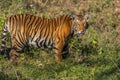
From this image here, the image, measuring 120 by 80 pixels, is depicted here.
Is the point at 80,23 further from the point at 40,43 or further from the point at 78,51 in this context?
the point at 40,43

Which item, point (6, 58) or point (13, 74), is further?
point (6, 58)

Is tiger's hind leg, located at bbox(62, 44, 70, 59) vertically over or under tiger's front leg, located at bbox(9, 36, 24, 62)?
under

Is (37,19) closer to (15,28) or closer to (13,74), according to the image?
(15,28)

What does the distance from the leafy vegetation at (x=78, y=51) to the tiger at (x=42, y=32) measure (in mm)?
180

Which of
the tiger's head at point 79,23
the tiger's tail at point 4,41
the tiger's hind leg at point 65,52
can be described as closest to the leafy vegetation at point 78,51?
the tiger's hind leg at point 65,52

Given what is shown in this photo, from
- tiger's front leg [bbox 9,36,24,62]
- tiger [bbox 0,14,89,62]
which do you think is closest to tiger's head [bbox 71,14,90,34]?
tiger [bbox 0,14,89,62]

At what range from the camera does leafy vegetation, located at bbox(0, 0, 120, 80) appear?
293 inches

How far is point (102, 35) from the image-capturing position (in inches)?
365

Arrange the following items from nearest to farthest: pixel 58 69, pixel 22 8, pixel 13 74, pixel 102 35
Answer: pixel 13 74
pixel 58 69
pixel 102 35
pixel 22 8

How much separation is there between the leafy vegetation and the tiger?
0.59ft

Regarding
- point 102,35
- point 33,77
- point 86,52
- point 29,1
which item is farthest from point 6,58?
point 29,1

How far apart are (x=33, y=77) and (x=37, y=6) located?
3.69 metres

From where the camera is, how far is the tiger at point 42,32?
8.21 m

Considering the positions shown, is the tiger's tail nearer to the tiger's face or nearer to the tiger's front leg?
the tiger's front leg
